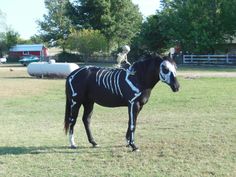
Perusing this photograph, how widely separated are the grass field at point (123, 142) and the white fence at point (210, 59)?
3347cm

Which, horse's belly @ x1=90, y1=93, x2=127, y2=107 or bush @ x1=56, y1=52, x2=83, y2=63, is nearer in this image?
horse's belly @ x1=90, y1=93, x2=127, y2=107

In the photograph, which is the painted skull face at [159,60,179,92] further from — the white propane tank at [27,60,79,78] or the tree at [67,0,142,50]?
the tree at [67,0,142,50]

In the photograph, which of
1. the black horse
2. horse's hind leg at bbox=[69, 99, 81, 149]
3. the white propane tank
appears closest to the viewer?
the black horse

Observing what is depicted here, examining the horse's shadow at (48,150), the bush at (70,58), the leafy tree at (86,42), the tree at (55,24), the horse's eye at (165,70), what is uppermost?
the tree at (55,24)

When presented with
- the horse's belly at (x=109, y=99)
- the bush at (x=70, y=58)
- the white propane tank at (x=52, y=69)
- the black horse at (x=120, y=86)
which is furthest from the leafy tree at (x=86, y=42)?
the horse's belly at (x=109, y=99)

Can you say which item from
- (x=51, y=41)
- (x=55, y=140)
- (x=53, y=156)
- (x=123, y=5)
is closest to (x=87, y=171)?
(x=53, y=156)

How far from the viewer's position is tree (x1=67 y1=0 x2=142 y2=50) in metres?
74.8

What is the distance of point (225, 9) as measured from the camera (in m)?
51.8

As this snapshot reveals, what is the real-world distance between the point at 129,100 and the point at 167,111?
5608mm

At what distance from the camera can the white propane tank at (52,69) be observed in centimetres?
3031

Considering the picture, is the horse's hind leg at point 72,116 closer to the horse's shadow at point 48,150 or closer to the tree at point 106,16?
the horse's shadow at point 48,150

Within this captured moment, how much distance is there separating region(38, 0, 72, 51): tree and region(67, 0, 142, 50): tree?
39.7ft

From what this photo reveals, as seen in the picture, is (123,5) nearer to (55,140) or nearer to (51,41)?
(51,41)

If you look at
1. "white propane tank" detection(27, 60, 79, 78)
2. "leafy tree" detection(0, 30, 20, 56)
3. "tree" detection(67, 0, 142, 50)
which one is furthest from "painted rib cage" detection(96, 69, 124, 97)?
"leafy tree" detection(0, 30, 20, 56)
